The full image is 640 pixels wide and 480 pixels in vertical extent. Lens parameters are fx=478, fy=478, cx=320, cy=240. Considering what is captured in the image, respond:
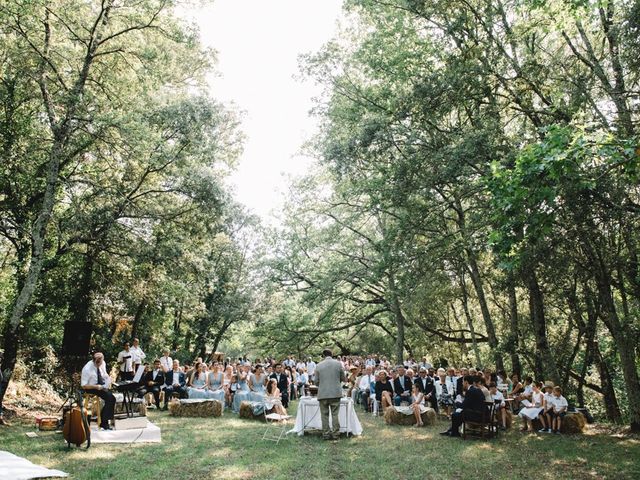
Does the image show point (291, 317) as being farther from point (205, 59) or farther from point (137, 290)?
point (205, 59)

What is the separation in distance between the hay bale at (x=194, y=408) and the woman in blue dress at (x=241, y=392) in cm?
89

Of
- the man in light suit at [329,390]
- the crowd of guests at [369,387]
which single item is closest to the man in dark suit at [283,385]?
the crowd of guests at [369,387]

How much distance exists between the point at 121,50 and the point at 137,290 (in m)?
6.82

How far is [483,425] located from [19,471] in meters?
7.87

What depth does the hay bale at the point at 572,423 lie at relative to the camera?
10406mm

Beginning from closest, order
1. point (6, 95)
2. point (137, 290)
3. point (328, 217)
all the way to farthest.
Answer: point (6, 95) < point (137, 290) < point (328, 217)

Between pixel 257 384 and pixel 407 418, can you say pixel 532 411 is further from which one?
pixel 257 384

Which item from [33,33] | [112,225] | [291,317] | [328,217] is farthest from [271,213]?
[33,33]

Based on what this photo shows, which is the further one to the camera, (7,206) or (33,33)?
(7,206)

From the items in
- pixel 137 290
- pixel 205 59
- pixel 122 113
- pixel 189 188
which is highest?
pixel 205 59

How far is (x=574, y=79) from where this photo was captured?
9.41 meters

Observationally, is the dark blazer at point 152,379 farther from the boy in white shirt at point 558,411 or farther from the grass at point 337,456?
the boy in white shirt at point 558,411

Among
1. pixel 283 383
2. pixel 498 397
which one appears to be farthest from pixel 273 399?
pixel 498 397

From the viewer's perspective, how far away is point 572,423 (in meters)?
10.4
